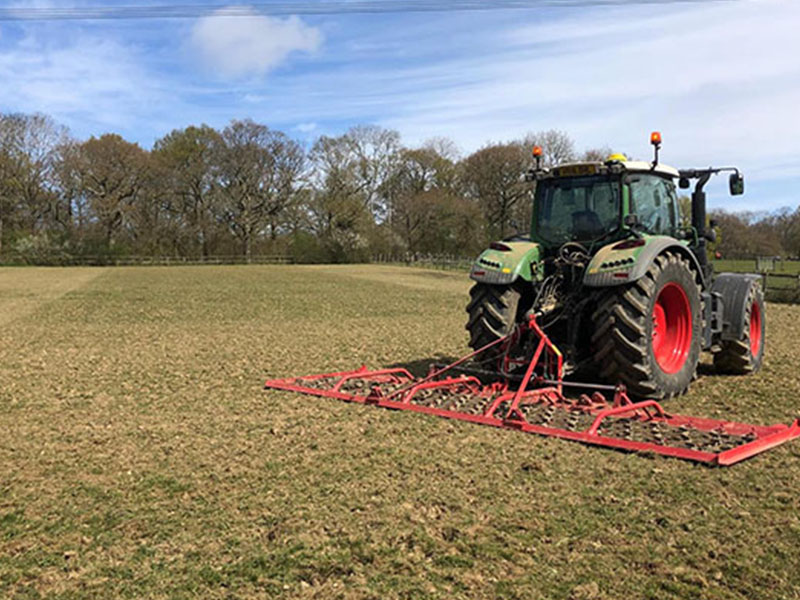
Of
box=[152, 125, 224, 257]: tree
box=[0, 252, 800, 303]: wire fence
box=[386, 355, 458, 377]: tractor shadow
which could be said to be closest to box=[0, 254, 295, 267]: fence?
box=[0, 252, 800, 303]: wire fence

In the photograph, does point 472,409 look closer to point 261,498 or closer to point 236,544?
point 261,498

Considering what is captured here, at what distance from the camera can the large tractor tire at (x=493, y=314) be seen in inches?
302

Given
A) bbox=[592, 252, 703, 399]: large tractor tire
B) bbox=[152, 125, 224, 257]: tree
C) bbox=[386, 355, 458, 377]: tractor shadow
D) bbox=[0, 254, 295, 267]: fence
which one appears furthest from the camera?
→ bbox=[152, 125, 224, 257]: tree

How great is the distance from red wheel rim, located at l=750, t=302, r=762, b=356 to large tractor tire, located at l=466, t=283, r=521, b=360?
380cm

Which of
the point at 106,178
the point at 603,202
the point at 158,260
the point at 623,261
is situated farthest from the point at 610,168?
the point at 158,260

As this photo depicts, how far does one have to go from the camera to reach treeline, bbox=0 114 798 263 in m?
58.2

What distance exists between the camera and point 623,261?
6930mm

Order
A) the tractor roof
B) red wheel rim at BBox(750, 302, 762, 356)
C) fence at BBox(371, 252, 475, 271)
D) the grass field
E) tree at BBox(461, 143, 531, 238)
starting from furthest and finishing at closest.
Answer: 1. fence at BBox(371, 252, 475, 271)
2. tree at BBox(461, 143, 531, 238)
3. red wheel rim at BBox(750, 302, 762, 356)
4. the tractor roof
5. the grass field

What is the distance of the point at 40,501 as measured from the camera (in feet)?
15.0

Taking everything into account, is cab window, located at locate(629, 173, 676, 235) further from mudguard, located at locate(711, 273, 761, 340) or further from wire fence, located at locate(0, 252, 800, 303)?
wire fence, located at locate(0, 252, 800, 303)

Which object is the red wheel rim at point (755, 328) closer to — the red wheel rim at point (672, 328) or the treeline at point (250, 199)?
the red wheel rim at point (672, 328)

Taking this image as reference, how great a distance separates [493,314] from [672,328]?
199 centimetres

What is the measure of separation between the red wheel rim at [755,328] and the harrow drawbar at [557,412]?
3294 mm

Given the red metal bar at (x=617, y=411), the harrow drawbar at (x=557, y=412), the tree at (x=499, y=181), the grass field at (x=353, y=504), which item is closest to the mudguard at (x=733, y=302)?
the grass field at (x=353, y=504)
